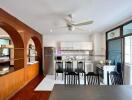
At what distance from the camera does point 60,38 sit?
9984 mm

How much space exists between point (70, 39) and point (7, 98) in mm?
6227

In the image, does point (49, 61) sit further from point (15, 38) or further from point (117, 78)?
point (117, 78)

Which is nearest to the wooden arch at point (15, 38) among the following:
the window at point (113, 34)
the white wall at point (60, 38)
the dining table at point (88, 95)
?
the dining table at point (88, 95)

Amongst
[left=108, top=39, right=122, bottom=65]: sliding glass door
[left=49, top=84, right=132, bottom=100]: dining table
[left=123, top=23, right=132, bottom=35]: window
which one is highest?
[left=123, top=23, right=132, bottom=35]: window

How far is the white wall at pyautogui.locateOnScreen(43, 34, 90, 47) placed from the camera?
9.98m

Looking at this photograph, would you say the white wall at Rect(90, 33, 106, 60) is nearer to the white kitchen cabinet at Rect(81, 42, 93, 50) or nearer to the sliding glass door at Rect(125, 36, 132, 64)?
the white kitchen cabinet at Rect(81, 42, 93, 50)

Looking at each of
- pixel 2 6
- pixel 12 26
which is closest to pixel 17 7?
pixel 2 6

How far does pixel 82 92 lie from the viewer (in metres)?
2.71

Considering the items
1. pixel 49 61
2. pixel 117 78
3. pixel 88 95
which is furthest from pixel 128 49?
pixel 49 61

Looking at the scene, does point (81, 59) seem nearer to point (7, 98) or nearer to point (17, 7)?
point (7, 98)

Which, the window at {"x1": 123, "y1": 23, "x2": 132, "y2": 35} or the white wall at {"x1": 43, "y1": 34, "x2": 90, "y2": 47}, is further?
the white wall at {"x1": 43, "y1": 34, "x2": 90, "y2": 47}

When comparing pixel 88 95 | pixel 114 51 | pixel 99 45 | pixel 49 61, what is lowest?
pixel 88 95

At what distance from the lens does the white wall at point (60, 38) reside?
998 centimetres

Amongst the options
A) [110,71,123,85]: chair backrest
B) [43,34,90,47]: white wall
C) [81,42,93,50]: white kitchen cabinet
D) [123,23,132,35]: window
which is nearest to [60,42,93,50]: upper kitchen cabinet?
[81,42,93,50]: white kitchen cabinet
